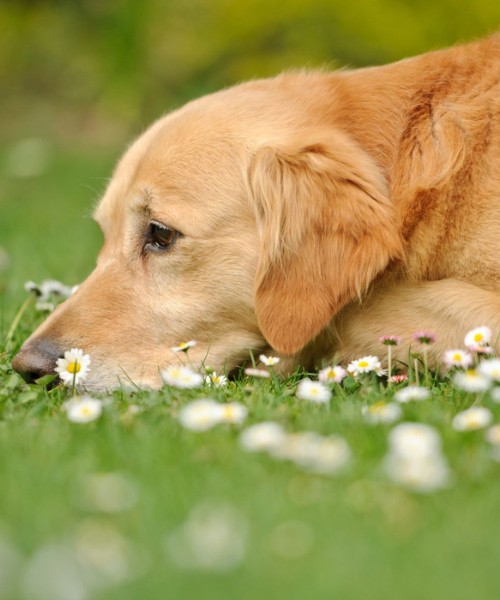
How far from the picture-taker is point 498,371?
290 cm

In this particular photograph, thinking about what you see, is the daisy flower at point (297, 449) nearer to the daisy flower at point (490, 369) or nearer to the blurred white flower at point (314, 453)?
the blurred white flower at point (314, 453)

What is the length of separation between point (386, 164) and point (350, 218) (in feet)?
1.07

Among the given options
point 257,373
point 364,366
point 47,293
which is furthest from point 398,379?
point 47,293

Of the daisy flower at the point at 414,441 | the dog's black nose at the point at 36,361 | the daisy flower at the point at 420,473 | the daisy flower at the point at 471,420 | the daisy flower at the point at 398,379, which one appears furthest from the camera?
the dog's black nose at the point at 36,361

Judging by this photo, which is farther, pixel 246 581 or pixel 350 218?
pixel 350 218

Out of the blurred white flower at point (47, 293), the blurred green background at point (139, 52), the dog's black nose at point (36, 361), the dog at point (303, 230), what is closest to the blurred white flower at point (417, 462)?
the dog at point (303, 230)

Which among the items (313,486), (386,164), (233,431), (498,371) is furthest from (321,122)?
(313,486)

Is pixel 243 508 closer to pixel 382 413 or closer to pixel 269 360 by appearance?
pixel 382 413

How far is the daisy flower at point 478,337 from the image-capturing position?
3.18 metres

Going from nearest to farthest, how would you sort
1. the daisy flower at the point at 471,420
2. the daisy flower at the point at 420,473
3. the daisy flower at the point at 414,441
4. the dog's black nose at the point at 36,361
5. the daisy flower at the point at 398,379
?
1. the daisy flower at the point at 420,473
2. the daisy flower at the point at 414,441
3. the daisy flower at the point at 471,420
4. the daisy flower at the point at 398,379
5. the dog's black nose at the point at 36,361

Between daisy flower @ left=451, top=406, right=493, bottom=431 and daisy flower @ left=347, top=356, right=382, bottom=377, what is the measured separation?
68cm

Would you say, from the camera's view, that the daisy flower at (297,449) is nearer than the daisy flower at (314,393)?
Yes

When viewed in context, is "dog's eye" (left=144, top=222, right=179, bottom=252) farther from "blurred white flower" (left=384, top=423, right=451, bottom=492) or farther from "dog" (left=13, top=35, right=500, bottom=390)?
"blurred white flower" (left=384, top=423, right=451, bottom=492)

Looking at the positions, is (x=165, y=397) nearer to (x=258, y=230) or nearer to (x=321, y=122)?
(x=258, y=230)
